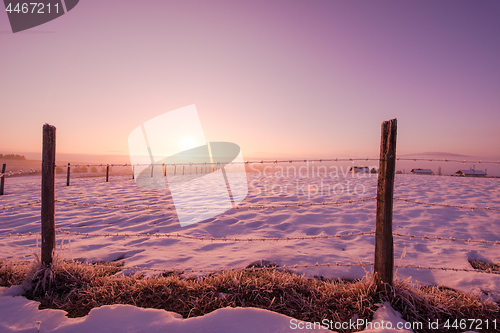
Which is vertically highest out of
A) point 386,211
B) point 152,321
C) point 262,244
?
point 386,211

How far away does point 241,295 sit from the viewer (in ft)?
6.93

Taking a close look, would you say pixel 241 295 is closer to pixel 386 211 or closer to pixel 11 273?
pixel 386 211

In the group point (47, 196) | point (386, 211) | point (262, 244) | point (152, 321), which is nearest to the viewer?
point (152, 321)

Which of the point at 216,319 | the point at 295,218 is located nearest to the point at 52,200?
the point at 216,319

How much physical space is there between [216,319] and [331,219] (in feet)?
13.1

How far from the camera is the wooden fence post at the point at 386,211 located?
207 centimetres

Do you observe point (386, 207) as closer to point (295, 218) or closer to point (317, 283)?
point (317, 283)

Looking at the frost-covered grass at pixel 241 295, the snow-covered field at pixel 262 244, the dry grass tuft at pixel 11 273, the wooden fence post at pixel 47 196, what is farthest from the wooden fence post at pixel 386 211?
the dry grass tuft at pixel 11 273

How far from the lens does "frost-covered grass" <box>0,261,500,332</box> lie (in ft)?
6.31

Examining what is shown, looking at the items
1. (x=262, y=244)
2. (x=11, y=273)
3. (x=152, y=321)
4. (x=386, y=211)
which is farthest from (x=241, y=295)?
(x=11, y=273)

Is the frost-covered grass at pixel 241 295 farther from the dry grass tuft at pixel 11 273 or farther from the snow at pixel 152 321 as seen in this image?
the snow at pixel 152 321

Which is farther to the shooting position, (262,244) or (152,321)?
(262,244)

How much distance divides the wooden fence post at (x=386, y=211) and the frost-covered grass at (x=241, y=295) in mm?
131

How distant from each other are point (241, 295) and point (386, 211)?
5.71ft
